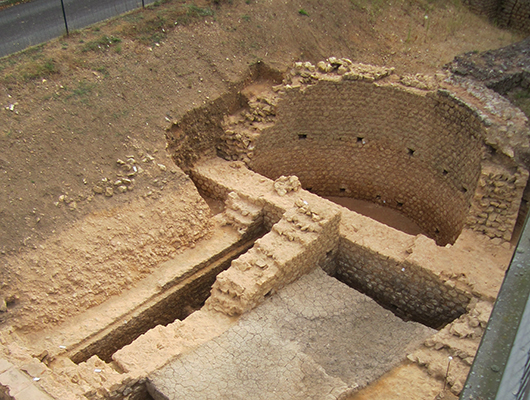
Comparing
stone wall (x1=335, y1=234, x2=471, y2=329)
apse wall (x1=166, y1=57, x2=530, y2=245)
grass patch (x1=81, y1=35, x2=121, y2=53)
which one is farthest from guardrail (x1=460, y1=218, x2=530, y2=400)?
grass patch (x1=81, y1=35, x2=121, y2=53)

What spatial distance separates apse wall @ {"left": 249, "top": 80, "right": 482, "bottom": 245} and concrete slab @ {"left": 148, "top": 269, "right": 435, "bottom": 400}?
11.8ft

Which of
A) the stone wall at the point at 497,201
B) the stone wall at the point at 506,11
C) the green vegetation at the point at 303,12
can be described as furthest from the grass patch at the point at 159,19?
the stone wall at the point at 506,11

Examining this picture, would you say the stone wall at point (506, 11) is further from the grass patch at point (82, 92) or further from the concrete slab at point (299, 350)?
the grass patch at point (82, 92)

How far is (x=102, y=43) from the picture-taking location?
1052cm

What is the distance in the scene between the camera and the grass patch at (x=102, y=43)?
10.4 metres

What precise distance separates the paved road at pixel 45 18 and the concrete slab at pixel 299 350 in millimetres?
7029

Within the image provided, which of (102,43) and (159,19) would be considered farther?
(159,19)

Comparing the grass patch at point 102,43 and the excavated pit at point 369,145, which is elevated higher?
the grass patch at point 102,43

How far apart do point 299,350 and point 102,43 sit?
705cm

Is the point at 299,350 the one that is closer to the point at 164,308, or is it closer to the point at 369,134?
the point at 164,308

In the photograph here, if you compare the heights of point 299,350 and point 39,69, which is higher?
point 39,69

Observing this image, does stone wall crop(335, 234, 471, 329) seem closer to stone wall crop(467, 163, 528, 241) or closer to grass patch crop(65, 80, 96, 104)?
stone wall crop(467, 163, 528, 241)

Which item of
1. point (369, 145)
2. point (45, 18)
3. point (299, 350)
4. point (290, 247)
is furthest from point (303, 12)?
point (299, 350)

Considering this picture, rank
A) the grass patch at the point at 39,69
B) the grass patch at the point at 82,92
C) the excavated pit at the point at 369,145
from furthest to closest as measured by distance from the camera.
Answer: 1. the grass patch at the point at 82,92
2. the grass patch at the point at 39,69
3. the excavated pit at the point at 369,145
